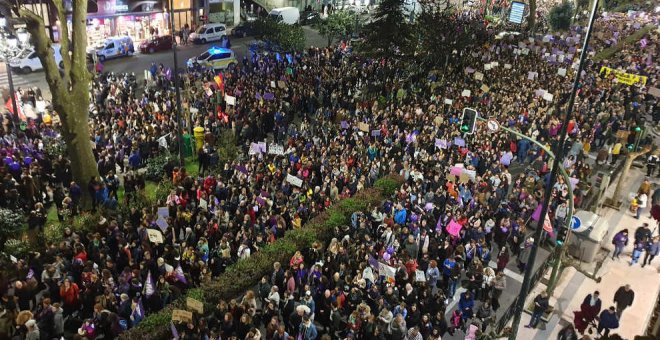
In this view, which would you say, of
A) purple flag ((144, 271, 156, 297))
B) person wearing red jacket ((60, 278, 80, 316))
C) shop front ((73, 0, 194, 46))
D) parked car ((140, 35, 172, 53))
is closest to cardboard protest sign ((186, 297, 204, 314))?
purple flag ((144, 271, 156, 297))

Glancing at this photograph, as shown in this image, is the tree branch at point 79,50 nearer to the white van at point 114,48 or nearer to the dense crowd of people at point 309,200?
the dense crowd of people at point 309,200

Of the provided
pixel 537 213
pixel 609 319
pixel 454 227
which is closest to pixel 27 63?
pixel 454 227

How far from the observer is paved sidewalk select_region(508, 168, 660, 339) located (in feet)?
44.7

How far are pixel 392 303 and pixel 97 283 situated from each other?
6.68 m

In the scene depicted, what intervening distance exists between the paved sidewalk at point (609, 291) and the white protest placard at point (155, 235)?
31.7 ft

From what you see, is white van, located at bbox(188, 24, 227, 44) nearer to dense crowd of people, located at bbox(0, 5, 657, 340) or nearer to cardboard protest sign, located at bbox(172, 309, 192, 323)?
dense crowd of people, located at bbox(0, 5, 657, 340)

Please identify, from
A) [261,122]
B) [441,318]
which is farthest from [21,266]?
[261,122]

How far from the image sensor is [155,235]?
12.8m

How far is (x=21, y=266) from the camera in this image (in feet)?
37.9

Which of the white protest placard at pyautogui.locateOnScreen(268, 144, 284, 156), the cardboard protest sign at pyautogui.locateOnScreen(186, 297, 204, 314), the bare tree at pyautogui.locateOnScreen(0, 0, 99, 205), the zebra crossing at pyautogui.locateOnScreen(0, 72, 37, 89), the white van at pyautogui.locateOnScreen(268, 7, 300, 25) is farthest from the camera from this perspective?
the white van at pyautogui.locateOnScreen(268, 7, 300, 25)

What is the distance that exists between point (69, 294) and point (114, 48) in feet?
94.3

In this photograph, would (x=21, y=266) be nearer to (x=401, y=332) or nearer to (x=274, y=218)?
(x=274, y=218)

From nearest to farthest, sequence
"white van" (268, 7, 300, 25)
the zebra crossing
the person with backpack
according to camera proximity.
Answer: the person with backpack, the zebra crossing, "white van" (268, 7, 300, 25)

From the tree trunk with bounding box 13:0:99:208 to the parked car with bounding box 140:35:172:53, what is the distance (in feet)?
76.1
